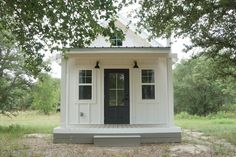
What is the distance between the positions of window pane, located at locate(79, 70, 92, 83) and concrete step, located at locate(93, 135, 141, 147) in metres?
2.97

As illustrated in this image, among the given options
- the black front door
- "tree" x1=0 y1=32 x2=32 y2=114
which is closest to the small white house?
the black front door

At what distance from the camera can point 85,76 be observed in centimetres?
1342

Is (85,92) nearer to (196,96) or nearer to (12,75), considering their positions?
(12,75)

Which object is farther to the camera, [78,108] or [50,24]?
[78,108]

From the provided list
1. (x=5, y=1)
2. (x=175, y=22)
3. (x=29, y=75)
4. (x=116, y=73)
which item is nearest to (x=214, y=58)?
(x=175, y=22)

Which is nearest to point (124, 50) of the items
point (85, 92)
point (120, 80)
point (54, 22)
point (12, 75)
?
point (120, 80)

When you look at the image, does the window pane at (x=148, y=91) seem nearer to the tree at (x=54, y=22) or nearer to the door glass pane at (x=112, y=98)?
the door glass pane at (x=112, y=98)

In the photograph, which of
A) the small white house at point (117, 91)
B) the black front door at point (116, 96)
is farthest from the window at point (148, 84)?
the black front door at point (116, 96)

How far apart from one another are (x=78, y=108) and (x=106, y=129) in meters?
2.23

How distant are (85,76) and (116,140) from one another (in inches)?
132

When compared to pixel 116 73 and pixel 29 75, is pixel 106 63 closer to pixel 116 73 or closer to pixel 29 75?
pixel 116 73

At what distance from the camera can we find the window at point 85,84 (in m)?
13.3

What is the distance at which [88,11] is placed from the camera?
22.5ft

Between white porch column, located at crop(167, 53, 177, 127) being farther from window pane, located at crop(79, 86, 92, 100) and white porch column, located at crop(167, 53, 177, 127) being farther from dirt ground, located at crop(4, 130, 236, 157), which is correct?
window pane, located at crop(79, 86, 92, 100)
